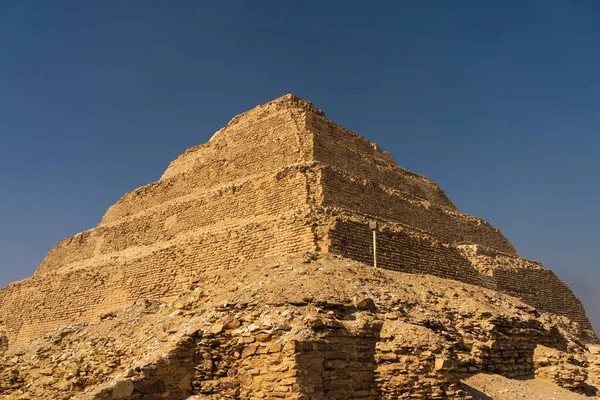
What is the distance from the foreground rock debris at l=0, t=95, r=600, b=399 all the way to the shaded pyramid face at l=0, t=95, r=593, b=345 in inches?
3.9

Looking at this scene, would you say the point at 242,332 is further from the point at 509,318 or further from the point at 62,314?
the point at 62,314

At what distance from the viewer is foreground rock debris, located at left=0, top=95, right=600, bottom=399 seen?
864 centimetres

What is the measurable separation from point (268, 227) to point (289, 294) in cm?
824

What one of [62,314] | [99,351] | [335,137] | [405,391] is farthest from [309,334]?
[62,314]

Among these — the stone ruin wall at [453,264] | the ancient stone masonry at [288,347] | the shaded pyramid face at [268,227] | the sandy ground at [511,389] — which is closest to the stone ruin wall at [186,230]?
the shaded pyramid face at [268,227]

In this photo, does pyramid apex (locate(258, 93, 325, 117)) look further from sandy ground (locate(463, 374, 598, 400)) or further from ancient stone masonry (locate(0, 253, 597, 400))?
sandy ground (locate(463, 374, 598, 400))

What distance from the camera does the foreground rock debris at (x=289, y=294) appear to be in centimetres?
864

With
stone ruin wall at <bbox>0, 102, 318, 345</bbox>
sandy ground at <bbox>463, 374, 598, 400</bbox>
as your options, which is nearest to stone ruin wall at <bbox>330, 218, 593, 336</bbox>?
stone ruin wall at <bbox>0, 102, 318, 345</bbox>

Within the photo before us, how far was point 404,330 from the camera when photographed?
9.66 m

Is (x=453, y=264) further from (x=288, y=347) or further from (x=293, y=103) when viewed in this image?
(x=288, y=347)

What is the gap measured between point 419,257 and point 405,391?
35.4ft

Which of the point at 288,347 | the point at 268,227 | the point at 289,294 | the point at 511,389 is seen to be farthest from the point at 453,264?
the point at 288,347

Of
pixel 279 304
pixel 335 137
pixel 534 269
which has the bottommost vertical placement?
pixel 279 304

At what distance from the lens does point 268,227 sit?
17766 millimetres
